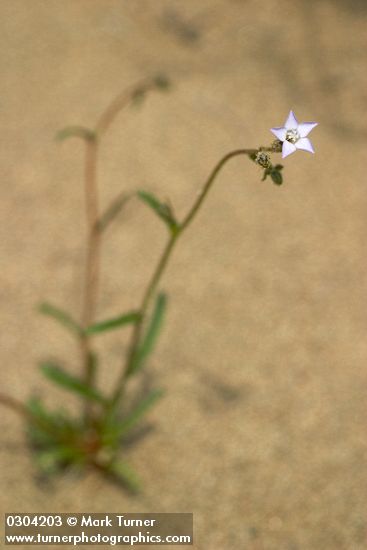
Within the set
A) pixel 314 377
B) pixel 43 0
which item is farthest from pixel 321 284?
pixel 43 0

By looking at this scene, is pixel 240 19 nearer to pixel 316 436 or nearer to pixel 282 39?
pixel 282 39

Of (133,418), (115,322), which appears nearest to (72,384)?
(133,418)

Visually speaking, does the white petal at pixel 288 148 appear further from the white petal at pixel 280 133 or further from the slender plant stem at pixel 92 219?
the slender plant stem at pixel 92 219

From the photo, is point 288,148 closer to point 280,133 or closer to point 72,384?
point 280,133

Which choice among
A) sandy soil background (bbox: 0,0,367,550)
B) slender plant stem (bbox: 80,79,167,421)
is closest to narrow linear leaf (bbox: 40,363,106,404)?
slender plant stem (bbox: 80,79,167,421)

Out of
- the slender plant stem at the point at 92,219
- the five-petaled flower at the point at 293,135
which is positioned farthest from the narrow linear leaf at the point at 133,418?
the five-petaled flower at the point at 293,135

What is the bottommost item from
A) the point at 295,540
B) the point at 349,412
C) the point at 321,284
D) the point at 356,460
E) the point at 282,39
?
the point at 295,540

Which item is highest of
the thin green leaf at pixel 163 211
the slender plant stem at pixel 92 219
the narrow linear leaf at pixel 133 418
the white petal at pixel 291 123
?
the slender plant stem at pixel 92 219
